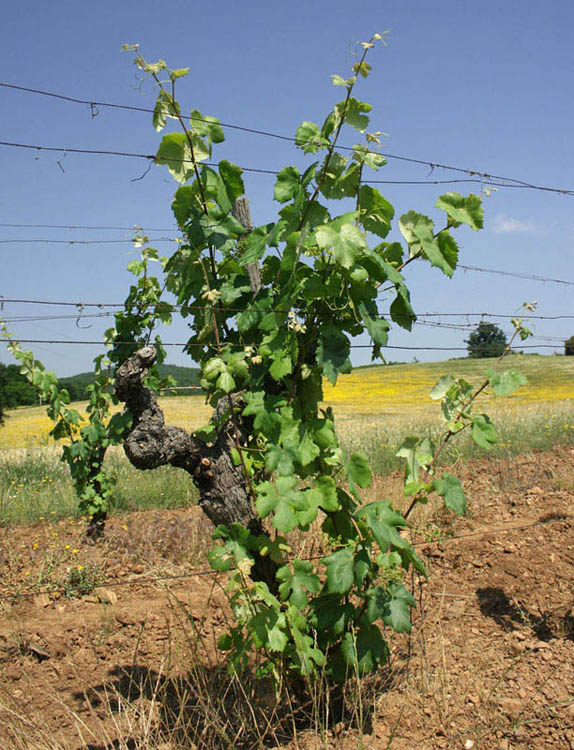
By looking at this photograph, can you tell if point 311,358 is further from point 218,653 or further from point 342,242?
point 218,653

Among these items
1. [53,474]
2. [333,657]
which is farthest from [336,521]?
[53,474]

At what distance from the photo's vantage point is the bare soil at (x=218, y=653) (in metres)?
2.76

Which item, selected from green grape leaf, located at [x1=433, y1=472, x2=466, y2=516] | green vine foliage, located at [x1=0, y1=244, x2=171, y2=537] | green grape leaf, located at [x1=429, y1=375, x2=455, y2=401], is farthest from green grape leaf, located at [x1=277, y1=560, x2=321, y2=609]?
green vine foliage, located at [x1=0, y1=244, x2=171, y2=537]

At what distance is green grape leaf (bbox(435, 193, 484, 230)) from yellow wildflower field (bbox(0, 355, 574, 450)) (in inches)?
393

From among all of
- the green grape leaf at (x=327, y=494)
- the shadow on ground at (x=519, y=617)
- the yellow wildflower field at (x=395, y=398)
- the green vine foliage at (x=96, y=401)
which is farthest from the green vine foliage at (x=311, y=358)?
the yellow wildflower field at (x=395, y=398)

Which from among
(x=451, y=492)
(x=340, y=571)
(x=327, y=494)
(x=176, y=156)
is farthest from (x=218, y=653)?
(x=176, y=156)

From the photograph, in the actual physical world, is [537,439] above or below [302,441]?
below

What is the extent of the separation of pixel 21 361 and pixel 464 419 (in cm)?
440

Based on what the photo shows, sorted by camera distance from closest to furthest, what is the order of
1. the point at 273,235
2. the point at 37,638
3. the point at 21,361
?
the point at 273,235, the point at 37,638, the point at 21,361

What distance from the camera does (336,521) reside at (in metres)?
2.68

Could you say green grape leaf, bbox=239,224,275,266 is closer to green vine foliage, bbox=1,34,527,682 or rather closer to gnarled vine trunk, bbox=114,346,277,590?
green vine foliage, bbox=1,34,527,682

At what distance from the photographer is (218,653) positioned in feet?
11.6

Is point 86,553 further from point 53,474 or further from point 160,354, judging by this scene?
point 53,474

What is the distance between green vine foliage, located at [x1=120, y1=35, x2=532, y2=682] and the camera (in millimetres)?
2363
